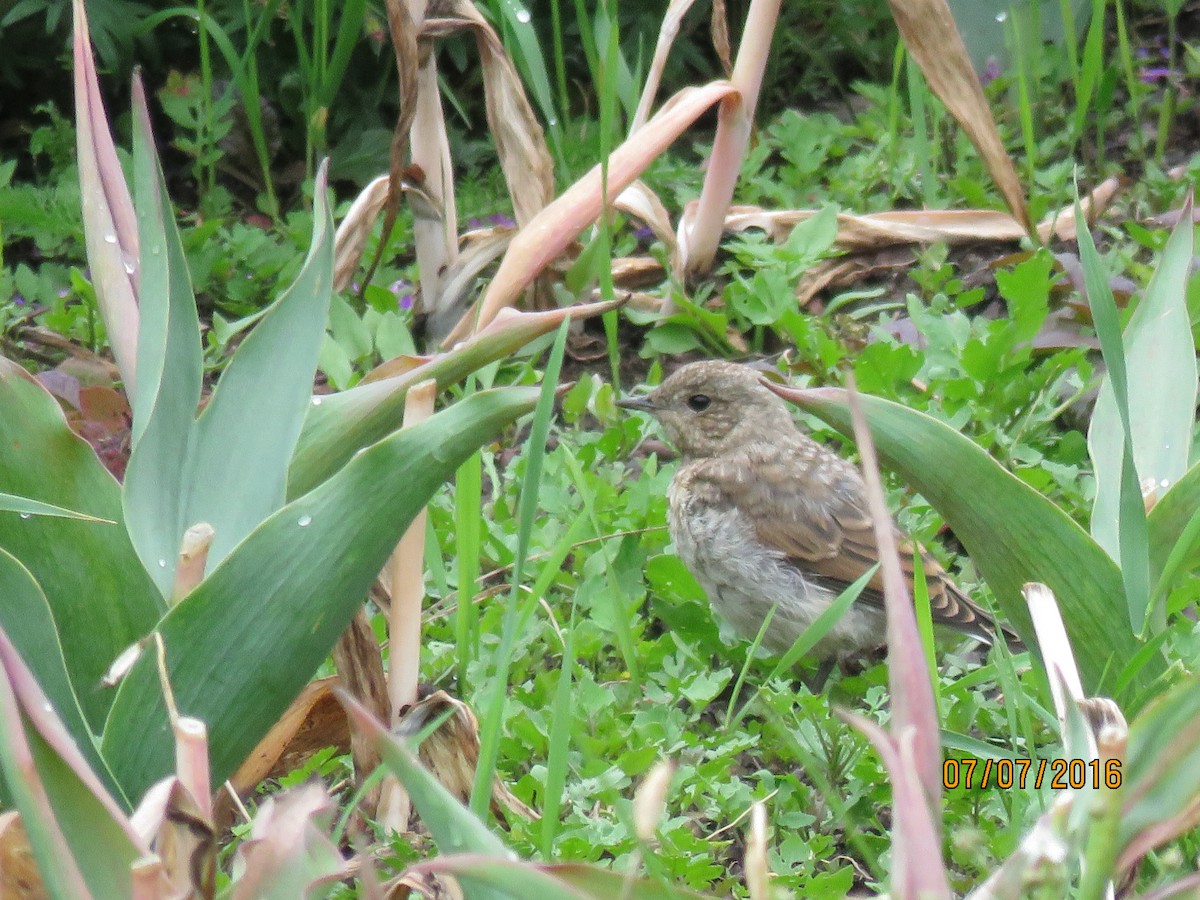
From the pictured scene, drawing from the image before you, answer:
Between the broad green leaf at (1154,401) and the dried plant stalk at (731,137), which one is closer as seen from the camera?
the broad green leaf at (1154,401)

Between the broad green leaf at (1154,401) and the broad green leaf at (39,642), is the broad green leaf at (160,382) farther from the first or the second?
the broad green leaf at (1154,401)

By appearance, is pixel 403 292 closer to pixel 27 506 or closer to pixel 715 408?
pixel 715 408

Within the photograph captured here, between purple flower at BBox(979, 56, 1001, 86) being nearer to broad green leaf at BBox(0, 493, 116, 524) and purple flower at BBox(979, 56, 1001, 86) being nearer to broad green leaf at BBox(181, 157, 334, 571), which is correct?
broad green leaf at BBox(181, 157, 334, 571)

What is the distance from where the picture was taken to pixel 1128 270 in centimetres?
500

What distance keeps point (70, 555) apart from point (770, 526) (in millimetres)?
2184

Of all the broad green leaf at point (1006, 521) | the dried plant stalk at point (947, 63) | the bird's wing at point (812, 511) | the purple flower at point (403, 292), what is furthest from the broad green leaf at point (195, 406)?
the purple flower at point (403, 292)

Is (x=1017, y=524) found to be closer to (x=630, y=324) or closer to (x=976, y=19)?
(x=630, y=324)

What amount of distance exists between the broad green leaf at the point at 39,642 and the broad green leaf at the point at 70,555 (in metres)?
0.16

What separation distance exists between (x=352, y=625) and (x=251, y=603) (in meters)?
0.60

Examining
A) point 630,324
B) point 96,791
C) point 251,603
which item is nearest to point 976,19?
point 630,324

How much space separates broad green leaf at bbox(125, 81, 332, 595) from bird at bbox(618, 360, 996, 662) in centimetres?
161

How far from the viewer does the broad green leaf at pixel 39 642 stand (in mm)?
2061

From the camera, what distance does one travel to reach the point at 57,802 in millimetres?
1792
